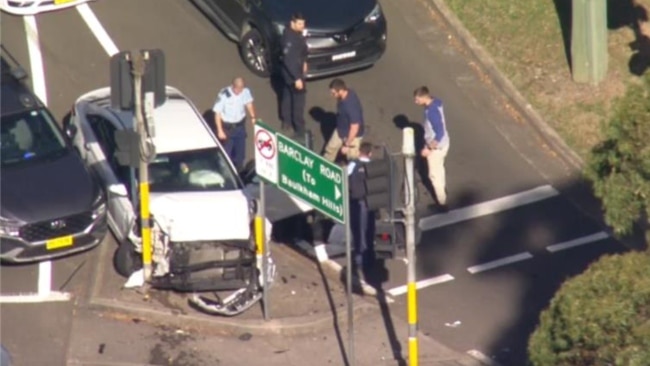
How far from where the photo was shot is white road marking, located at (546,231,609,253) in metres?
22.3

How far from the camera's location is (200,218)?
20.4 meters

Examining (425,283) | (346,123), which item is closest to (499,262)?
(425,283)

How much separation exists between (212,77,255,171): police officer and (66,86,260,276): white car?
25.0 inches

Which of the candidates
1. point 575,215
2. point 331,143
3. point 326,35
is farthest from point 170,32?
point 575,215

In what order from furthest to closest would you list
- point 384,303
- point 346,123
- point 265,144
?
point 346,123 < point 384,303 < point 265,144

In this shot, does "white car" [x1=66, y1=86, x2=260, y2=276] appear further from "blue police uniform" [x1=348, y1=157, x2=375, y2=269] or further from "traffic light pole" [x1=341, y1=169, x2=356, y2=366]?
"traffic light pole" [x1=341, y1=169, x2=356, y2=366]

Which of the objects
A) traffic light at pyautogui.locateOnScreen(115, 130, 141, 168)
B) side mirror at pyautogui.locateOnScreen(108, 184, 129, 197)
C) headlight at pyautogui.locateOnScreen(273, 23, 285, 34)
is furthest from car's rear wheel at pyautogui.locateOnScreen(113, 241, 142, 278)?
headlight at pyautogui.locateOnScreen(273, 23, 285, 34)

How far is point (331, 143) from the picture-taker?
2338 cm

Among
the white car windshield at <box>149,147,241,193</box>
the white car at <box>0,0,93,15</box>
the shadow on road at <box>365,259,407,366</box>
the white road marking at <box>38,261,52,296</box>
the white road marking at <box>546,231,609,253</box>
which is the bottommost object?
the shadow on road at <box>365,259,407,366</box>

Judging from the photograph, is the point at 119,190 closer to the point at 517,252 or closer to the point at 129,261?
the point at 129,261

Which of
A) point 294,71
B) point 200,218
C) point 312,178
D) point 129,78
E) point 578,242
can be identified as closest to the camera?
point 312,178

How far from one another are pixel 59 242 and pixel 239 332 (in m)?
2.44

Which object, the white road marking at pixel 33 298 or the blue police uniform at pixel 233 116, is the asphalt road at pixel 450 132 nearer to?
the white road marking at pixel 33 298

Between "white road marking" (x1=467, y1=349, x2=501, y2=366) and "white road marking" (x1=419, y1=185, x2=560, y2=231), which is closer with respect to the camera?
"white road marking" (x1=467, y1=349, x2=501, y2=366)
